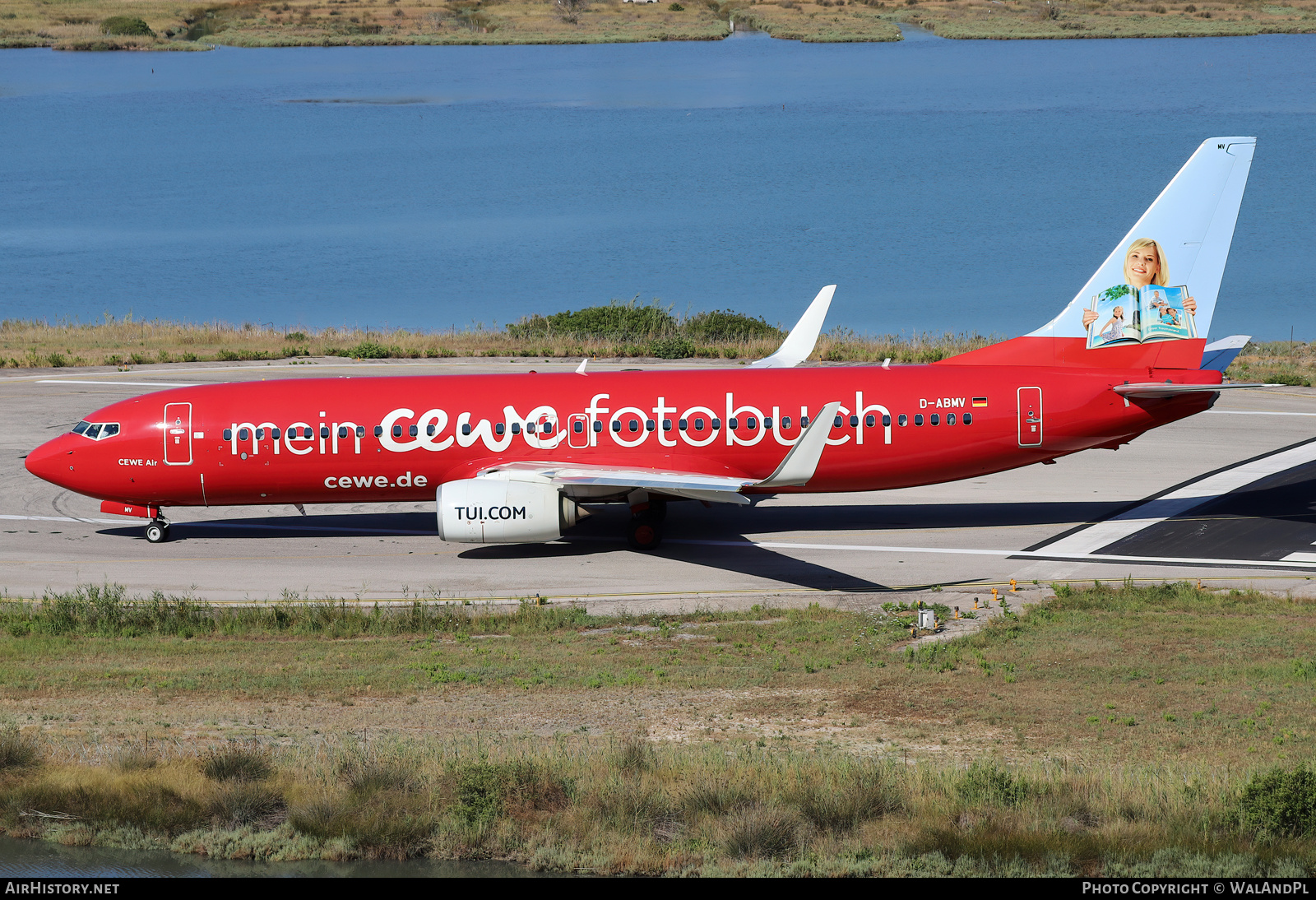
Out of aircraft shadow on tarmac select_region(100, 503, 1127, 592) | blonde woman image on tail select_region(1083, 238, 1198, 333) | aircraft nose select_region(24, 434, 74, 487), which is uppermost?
blonde woman image on tail select_region(1083, 238, 1198, 333)

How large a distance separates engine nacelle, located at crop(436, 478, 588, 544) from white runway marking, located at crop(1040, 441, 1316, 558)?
44.8 ft

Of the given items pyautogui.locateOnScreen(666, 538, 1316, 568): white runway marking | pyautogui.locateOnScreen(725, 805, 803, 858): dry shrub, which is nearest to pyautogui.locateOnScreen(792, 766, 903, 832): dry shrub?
pyautogui.locateOnScreen(725, 805, 803, 858): dry shrub

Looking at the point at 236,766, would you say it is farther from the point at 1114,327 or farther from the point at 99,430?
the point at 1114,327

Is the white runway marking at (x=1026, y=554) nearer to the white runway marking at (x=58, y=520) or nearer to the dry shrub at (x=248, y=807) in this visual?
the white runway marking at (x=58, y=520)

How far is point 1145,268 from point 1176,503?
799 centimetres

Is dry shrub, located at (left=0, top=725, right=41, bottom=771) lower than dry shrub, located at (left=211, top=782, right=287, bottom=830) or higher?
higher

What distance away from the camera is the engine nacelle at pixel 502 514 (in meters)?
34.9

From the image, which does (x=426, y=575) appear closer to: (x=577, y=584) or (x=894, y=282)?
(x=577, y=584)

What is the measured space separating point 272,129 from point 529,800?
148 meters

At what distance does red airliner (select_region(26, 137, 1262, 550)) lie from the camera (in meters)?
36.5

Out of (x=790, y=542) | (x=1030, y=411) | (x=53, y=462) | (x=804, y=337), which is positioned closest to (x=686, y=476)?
(x=790, y=542)

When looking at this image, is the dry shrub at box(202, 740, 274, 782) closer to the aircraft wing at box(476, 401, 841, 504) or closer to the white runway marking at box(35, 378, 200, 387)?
the aircraft wing at box(476, 401, 841, 504)

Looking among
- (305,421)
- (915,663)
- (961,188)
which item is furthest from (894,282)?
(915,663)

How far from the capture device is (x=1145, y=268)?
123 feet
